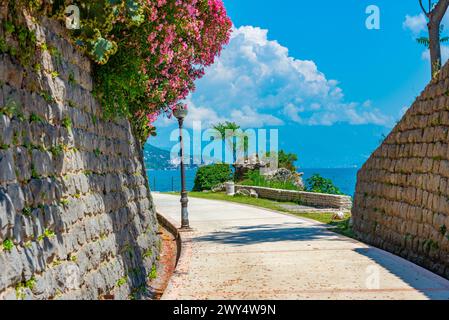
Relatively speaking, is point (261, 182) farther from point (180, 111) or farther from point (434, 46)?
point (180, 111)

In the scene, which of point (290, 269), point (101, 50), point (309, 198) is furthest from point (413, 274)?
point (309, 198)

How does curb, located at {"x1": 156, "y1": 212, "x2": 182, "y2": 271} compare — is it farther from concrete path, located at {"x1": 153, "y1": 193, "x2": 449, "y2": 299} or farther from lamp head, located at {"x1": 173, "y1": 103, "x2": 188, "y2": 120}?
lamp head, located at {"x1": 173, "y1": 103, "x2": 188, "y2": 120}

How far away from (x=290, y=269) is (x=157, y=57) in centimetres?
559

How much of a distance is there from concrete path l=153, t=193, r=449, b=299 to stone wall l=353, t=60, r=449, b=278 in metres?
0.40

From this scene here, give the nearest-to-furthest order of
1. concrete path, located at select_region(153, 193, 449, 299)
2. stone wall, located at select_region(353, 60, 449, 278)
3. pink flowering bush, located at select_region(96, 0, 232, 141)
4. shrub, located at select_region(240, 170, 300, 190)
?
concrete path, located at select_region(153, 193, 449, 299), stone wall, located at select_region(353, 60, 449, 278), pink flowering bush, located at select_region(96, 0, 232, 141), shrub, located at select_region(240, 170, 300, 190)

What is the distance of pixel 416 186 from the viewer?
41.3ft

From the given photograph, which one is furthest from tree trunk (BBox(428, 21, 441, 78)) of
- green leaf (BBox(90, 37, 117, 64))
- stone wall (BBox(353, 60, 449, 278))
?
green leaf (BBox(90, 37, 117, 64))

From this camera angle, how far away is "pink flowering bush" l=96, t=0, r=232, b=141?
11.6 meters

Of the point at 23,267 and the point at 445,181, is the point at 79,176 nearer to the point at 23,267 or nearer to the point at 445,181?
the point at 23,267

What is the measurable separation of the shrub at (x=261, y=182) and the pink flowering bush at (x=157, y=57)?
692 inches

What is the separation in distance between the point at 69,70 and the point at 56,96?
0.96 meters

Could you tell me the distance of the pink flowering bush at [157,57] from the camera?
11570 millimetres

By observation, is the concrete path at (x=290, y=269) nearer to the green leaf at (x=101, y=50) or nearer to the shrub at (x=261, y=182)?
the green leaf at (x=101, y=50)
